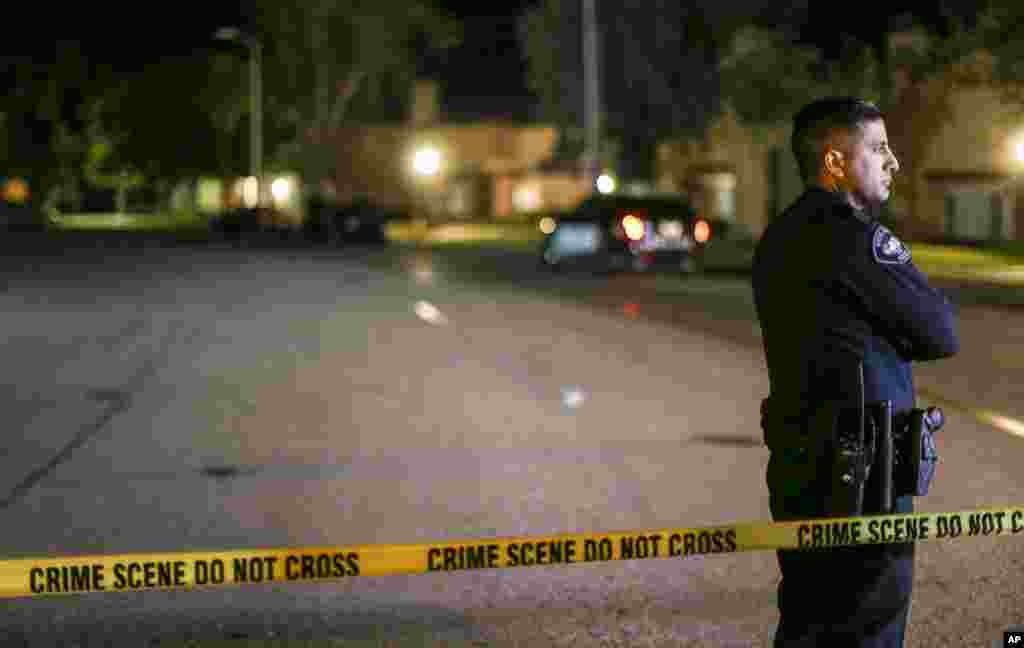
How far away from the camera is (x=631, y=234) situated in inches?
1241

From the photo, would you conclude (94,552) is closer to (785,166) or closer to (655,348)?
(655,348)

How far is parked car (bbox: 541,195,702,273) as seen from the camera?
31406mm

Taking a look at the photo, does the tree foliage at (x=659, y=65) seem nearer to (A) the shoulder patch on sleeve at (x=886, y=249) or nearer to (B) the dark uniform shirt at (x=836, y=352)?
(B) the dark uniform shirt at (x=836, y=352)

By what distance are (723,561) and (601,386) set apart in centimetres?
731

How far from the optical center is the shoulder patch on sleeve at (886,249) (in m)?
4.15

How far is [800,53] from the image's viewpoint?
44844 millimetres

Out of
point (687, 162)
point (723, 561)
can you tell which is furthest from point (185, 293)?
point (687, 162)

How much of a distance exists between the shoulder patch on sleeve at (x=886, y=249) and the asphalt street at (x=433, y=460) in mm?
791

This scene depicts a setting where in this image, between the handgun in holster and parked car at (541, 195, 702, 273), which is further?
parked car at (541, 195, 702, 273)

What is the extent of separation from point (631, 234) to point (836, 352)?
89.9 ft

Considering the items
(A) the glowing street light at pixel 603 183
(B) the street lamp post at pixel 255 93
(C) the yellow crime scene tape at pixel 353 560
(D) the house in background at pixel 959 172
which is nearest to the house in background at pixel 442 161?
(B) the street lamp post at pixel 255 93

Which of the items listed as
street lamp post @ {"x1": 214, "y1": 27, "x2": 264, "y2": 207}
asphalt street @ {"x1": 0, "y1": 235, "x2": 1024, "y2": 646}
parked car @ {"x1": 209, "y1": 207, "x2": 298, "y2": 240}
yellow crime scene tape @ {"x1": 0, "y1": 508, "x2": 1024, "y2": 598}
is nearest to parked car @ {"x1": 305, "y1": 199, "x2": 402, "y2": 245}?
parked car @ {"x1": 209, "y1": 207, "x2": 298, "y2": 240}

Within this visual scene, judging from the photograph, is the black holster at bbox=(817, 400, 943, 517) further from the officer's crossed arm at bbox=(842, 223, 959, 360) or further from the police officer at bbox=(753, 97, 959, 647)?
the officer's crossed arm at bbox=(842, 223, 959, 360)

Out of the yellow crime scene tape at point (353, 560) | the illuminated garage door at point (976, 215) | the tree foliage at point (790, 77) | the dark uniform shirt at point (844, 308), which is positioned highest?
the tree foliage at point (790, 77)
